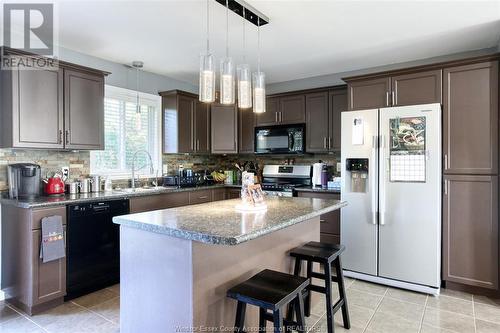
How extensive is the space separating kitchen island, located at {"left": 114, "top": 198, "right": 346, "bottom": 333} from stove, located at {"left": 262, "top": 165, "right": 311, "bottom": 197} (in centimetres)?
212

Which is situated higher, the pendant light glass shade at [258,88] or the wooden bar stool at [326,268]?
the pendant light glass shade at [258,88]

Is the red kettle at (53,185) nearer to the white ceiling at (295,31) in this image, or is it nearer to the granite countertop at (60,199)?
the granite countertop at (60,199)

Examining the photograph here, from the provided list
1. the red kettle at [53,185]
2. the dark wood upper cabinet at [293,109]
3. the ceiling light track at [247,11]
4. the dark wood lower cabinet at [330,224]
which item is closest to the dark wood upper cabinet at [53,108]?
the red kettle at [53,185]

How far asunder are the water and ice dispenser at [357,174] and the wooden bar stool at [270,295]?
181 cm

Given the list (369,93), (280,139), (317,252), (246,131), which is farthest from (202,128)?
(317,252)

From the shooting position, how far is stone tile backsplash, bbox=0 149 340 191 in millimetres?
2990

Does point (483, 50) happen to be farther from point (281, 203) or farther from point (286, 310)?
point (286, 310)

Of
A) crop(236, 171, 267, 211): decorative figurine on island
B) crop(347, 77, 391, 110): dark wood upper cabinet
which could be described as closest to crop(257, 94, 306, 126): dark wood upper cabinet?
crop(347, 77, 391, 110): dark wood upper cabinet

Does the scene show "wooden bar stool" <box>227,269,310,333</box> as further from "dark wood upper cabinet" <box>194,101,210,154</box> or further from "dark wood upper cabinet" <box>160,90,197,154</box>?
"dark wood upper cabinet" <box>194,101,210,154</box>

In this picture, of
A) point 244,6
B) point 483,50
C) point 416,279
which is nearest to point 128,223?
point 244,6

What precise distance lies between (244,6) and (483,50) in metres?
2.81

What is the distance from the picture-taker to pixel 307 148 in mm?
4348

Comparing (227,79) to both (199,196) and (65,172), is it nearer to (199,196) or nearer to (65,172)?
(65,172)

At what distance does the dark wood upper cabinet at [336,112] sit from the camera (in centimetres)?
402
